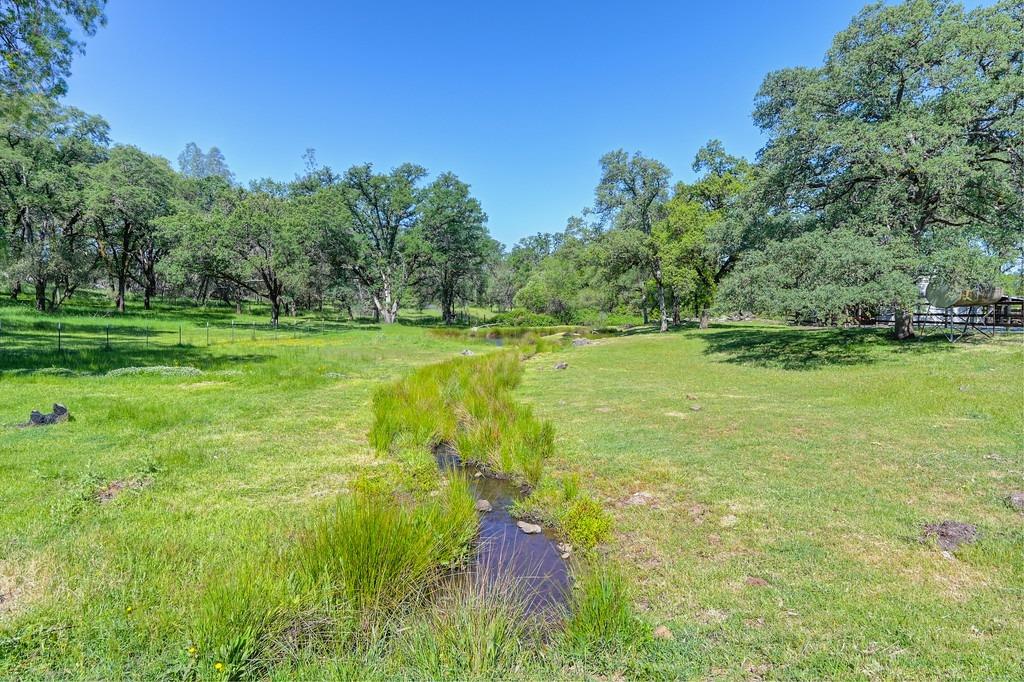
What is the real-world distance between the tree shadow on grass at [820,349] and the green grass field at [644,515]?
2.95 m

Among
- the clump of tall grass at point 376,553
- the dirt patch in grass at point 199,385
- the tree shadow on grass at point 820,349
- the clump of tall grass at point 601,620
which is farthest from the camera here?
the tree shadow on grass at point 820,349

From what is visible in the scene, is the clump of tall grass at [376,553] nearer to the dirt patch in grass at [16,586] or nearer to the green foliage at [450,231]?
the dirt patch in grass at [16,586]

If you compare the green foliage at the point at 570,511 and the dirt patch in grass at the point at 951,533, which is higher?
the dirt patch in grass at the point at 951,533

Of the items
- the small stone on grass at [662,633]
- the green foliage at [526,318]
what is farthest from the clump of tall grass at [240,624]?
the green foliage at [526,318]

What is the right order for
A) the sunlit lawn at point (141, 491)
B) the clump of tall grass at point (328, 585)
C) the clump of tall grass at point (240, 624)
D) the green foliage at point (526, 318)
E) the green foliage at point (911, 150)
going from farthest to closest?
the green foliage at point (526, 318) < the green foliage at point (911, 150) < the sunlit lawn at point (141, 491) < the clump of tall grass at point (328, 585) < the clump of tall grass at point (240, 624)

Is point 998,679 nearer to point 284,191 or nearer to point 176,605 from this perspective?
point 176,605

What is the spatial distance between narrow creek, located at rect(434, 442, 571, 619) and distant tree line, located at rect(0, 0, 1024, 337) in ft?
44.1

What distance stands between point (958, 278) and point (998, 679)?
53.3 feet

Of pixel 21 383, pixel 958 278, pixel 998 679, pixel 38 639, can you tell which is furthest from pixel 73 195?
pixel 958 278

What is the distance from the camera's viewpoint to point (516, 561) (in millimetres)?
4938

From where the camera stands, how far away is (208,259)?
36406 mm

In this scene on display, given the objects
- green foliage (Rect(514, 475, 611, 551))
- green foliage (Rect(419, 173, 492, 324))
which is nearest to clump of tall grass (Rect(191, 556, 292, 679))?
green foliage (Rect(514, 475, 611, 551))

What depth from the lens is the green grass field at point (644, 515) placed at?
3209mm

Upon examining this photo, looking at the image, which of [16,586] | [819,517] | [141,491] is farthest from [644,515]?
[141,491]
